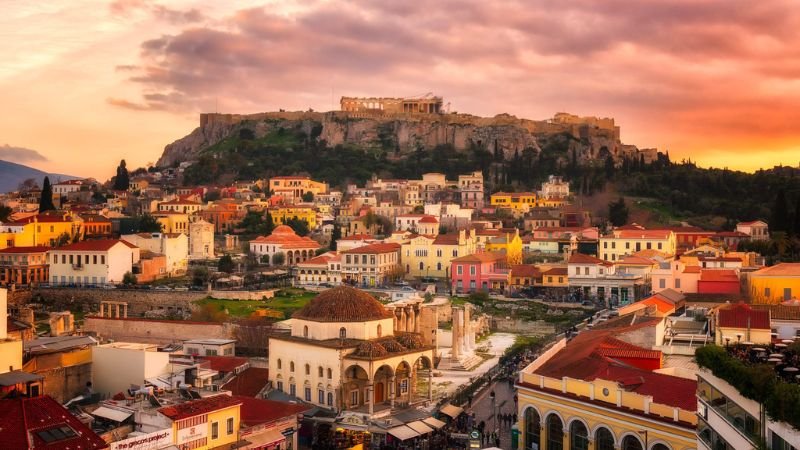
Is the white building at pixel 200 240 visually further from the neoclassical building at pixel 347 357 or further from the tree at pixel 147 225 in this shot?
the neoclassical building at pixel 347 357

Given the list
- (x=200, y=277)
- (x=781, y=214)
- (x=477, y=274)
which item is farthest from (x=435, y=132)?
(x=200, y=277)

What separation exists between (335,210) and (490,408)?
216 feet

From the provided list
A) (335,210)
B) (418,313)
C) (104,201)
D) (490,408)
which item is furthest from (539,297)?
(104,201)

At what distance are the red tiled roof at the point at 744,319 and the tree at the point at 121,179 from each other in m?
89.2

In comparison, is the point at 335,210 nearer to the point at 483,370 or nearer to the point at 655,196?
the point at 655,196

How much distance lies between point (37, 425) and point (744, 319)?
20.9 meters

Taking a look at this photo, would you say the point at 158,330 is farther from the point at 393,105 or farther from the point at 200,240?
the point at 393,105

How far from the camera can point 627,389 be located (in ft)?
82.8

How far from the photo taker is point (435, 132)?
132000mm

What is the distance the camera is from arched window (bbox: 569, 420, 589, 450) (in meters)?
25.9

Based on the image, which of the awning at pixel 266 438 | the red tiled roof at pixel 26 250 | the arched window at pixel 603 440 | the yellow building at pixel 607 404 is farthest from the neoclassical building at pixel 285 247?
the arched window at pixel 603 440

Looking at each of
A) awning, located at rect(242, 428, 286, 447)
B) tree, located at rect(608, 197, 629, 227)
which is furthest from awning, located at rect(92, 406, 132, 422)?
tree, located at rect(608, 197, 629, 227)

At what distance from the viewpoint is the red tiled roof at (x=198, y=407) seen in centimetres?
2566

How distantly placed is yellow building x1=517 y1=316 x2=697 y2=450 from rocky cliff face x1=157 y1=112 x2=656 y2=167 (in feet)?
321
